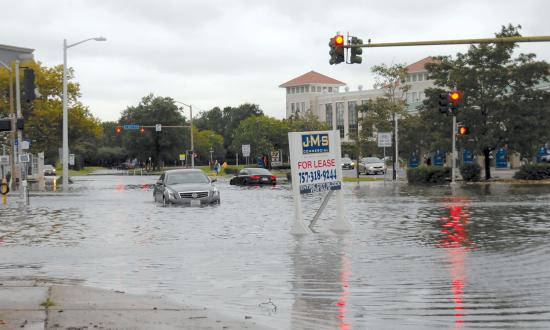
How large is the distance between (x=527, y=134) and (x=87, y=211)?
26.8m

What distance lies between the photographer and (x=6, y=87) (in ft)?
204

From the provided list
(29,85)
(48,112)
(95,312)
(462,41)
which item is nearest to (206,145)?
(48,112)

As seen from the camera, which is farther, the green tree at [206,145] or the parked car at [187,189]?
the green tree at [206,145]

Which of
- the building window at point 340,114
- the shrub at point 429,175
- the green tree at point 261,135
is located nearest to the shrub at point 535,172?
the shrub at point 429,175

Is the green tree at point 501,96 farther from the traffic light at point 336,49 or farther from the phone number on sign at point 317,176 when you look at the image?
the phone number on sign at point 317,176

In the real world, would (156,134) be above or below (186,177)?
above

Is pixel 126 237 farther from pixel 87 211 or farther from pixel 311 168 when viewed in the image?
pixel 87 211

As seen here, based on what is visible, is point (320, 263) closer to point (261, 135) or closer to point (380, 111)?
point (380, 111)

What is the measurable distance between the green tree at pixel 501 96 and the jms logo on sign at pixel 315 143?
1085 inches

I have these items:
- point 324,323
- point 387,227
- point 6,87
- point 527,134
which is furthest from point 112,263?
point 6,87

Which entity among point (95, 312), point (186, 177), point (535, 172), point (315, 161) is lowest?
point (95, 312)

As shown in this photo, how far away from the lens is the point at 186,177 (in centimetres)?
3077

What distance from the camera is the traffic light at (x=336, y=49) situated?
25281 mm

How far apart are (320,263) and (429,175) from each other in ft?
120
